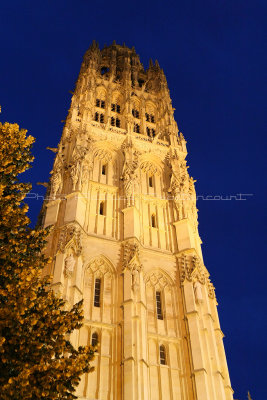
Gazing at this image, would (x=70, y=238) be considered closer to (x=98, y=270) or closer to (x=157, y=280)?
(x=98, y=270)

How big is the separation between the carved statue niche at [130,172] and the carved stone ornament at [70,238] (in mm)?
4601

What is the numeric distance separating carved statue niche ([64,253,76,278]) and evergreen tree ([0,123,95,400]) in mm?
8935

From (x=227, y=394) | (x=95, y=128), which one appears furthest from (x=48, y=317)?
(x=95, y=128)

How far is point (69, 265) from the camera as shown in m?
20.8

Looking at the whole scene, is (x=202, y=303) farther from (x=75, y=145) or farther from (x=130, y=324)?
(x=75, y=145)

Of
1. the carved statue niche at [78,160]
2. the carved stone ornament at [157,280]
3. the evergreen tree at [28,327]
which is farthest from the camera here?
the carved statue niche at [78,160]

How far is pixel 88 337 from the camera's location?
19688 millimetres

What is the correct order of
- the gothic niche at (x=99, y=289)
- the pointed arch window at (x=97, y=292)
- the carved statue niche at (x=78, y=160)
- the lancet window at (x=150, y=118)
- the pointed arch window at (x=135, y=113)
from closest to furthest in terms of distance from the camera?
the gothic niche at (x=99, y=289)
the pointed arch window at (x=97, y=292)
the carved statue niche at (x=78, y=160)
the pointed arch window at (x=135, y=113)
the lancet window at (x=150, y=118)

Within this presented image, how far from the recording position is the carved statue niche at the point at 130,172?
26312 millimetres

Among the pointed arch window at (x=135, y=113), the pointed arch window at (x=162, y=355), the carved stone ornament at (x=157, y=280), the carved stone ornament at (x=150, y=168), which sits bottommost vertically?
the pointed arch window at (x=162, y=355)

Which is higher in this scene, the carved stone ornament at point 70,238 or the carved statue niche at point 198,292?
the carved stone ornament at point 70,238

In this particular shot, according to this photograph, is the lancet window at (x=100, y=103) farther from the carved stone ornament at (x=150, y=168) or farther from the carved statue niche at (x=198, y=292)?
the carved statue niche at (x=198, y=292)

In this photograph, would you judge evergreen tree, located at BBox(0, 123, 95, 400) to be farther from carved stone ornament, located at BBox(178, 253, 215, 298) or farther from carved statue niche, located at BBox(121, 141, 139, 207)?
carved statue niche, located at BBox(121, 141, 139, 207)

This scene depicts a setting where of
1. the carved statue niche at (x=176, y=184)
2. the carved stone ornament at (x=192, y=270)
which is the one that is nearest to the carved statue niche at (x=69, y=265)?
the carved stone ornament at (x=192, y=270)
